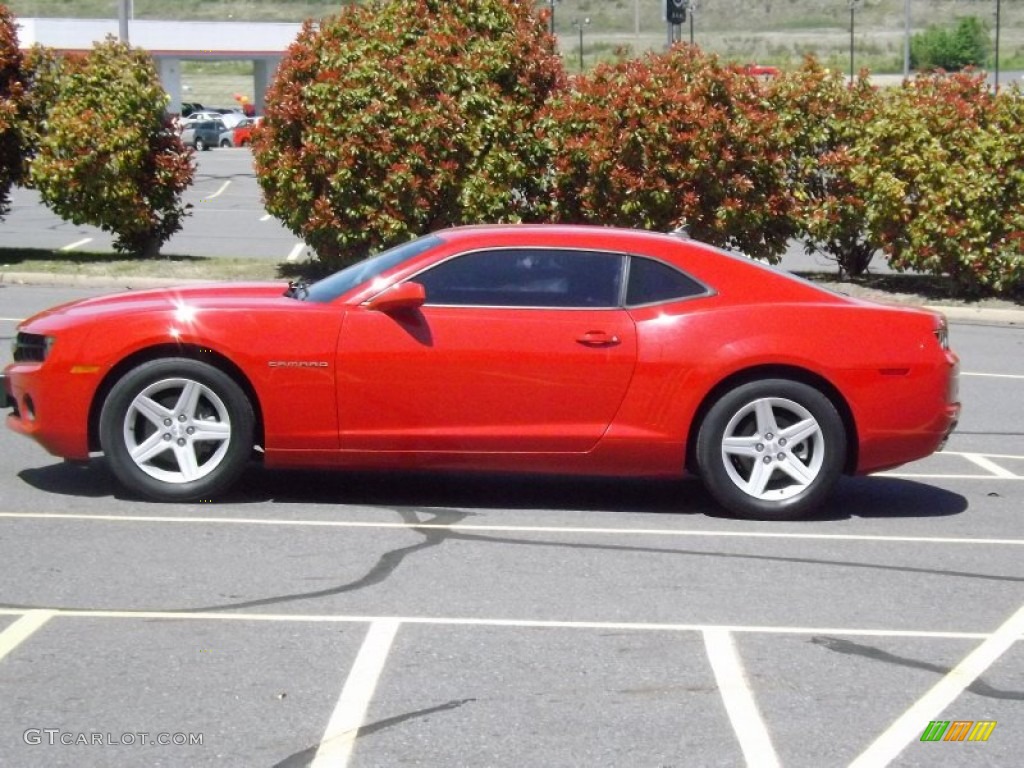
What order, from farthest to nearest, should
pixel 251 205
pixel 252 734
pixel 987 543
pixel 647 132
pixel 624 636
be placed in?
pixel 251 205
pixel 647 132
pixel 987 543
pixel 624 636
pixel 252 734

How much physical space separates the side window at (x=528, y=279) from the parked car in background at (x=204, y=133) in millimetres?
52754

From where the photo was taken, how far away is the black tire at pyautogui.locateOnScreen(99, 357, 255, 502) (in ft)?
26.1

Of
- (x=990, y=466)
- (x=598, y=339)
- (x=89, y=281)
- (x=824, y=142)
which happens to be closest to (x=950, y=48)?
(x=824, y=142)

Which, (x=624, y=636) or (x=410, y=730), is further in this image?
(x=624, y=636)

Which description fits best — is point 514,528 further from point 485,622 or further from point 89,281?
point 89,281

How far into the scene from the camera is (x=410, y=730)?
4.98 metres

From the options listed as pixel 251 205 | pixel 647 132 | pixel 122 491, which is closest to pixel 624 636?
pixel 122 491

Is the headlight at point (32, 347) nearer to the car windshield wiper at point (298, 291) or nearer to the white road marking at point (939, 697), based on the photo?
the car windshield wiper at point (298, 291)

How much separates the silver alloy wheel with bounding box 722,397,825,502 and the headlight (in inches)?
140

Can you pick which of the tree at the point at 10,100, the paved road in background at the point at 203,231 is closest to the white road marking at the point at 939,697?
the tree at the point at 10,100

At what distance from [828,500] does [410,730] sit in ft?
14.7

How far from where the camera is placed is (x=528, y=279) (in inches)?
321

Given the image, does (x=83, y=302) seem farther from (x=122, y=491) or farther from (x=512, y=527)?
(x=512, y=527)

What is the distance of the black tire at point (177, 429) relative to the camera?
26.1 ft
